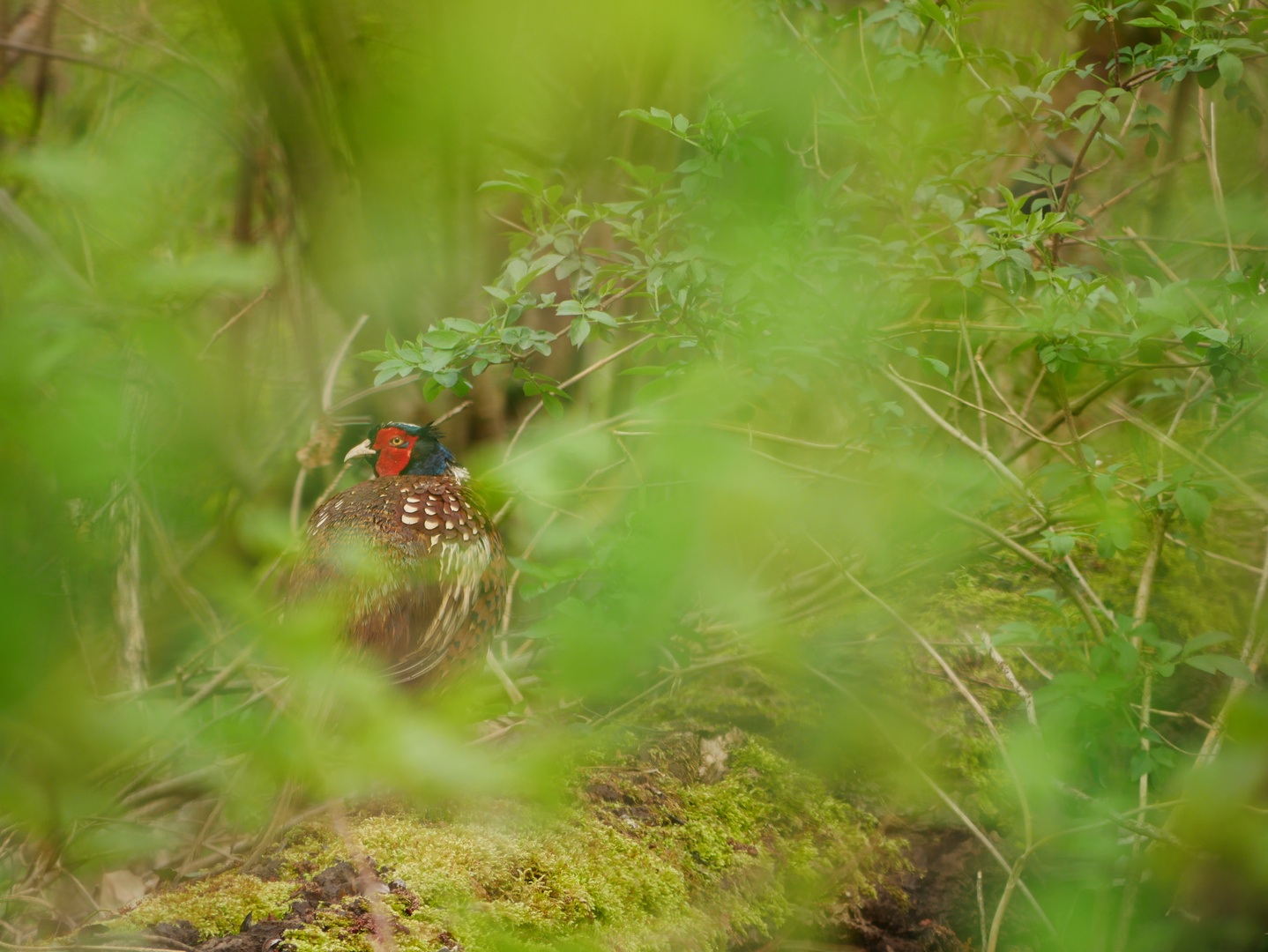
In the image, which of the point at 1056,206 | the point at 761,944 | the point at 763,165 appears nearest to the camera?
the point at 763,165

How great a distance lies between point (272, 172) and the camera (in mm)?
717

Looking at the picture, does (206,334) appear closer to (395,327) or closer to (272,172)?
(272,172)

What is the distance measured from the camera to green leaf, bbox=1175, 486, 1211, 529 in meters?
1.54

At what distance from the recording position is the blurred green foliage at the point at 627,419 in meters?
0.56

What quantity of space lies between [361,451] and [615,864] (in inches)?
38.2

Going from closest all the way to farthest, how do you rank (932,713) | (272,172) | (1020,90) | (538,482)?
(272,172), (538,482), (1020,90), (932,713)

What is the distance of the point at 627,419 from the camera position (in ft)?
4.82

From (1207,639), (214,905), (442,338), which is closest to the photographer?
(214,905)

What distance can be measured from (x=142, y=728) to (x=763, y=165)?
1161 millimetres

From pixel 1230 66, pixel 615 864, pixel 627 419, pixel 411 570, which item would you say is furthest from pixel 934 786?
pixel 1230 66

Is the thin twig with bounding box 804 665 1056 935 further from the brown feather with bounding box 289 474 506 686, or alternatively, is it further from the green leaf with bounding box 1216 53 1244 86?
the green leaf with bounding box 1216 53 1244 86

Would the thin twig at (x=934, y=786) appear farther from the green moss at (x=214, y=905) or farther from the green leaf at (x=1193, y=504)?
the green moss at (x=214, y=905)

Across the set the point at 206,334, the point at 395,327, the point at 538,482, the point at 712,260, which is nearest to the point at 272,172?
the point at 206,334

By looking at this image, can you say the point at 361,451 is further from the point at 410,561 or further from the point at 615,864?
the point at 615,864
